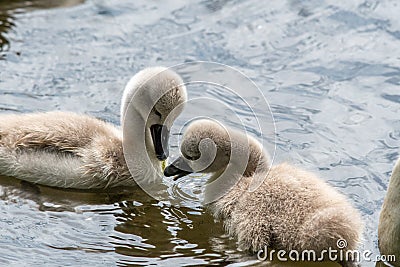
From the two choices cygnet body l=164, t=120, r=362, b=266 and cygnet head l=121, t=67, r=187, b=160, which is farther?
cygnet head l=121, t=67, r=187, b=160

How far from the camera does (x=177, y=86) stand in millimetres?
5012

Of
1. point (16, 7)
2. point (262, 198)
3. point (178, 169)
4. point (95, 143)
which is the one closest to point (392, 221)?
point (262, 198)

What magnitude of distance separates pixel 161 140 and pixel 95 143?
1.21ft

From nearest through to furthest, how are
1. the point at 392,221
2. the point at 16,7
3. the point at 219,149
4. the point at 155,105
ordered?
the point at 392,221
the point at 219,149
the point at 155,105
the point at 16,7

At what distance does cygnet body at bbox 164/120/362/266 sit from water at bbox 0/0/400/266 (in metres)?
0.15

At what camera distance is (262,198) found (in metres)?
4.54

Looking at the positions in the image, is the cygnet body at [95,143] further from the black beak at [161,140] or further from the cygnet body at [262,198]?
the cygnet body at [262,198]

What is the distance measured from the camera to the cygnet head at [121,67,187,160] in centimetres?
502

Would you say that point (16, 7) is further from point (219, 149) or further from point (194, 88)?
point (219, 149)

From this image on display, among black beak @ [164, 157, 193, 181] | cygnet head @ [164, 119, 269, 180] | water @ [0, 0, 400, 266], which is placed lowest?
water @ [0, 0, 400, 266]

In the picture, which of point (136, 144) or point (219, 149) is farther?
point (136, 144)

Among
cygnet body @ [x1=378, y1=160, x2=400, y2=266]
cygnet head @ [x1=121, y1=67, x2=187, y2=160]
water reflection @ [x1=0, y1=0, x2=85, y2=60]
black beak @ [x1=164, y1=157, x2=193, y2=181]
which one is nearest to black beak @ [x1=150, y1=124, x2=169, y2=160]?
cygnet head @ [x1=121, y1=67, x2=187, y2=160]

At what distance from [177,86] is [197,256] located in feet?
3.23

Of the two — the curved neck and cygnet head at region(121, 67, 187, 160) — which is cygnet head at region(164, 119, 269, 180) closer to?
cygnet head at region(121, 67, 187, 160)
